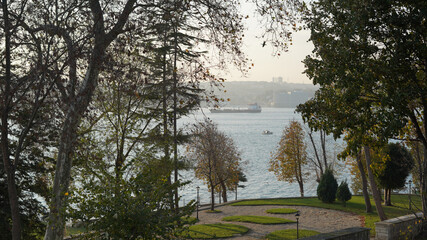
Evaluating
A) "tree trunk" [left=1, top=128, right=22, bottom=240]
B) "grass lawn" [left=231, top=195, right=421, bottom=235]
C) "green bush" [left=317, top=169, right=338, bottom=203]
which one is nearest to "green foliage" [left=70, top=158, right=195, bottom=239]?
"tree trunk" [left=1, top=128, right=22, bottom=240]

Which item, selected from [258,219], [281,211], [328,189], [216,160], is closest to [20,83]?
[258,219]

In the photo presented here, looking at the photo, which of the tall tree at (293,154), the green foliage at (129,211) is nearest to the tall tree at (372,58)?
the green foliage at (129,211)

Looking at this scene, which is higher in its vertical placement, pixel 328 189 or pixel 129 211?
pixel 129 211

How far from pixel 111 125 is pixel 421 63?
1296cm

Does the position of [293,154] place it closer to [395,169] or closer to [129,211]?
[395,169]

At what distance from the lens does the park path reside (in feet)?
61.7

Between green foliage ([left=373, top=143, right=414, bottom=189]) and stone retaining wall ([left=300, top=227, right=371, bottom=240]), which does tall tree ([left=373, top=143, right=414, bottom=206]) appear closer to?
green foliage ([left=373, top=143, right=414, bottom=189])

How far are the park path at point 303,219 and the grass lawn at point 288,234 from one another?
50cm

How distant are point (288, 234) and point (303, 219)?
14.1ft

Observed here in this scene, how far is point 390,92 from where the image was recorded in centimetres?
862

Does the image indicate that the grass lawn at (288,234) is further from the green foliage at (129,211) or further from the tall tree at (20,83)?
the tall tree at (20,83)

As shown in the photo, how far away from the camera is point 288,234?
17422 mm

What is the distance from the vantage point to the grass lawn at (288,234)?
1691 centimetres

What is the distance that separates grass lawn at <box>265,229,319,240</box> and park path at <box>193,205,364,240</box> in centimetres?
50
